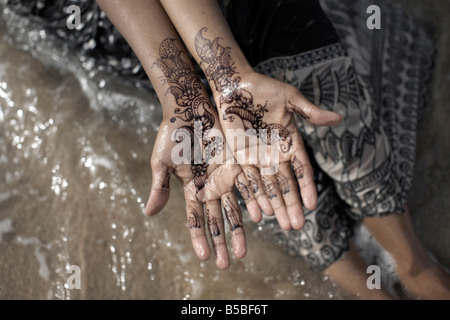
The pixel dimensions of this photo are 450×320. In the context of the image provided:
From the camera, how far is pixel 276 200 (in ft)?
4.04

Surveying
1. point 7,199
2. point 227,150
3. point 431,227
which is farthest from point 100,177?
point 431,227

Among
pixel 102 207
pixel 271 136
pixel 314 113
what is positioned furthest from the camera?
pixel 102 207

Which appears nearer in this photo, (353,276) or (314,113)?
(314,113)

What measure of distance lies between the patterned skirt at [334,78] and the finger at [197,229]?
0.35m

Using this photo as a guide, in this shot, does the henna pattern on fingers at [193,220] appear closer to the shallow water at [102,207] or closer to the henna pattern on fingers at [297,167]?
the henna pattern on fingers at [297,167]

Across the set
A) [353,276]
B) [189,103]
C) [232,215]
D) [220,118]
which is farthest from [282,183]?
[353,276]

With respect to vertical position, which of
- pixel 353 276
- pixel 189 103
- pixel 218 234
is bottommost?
pixel 353 276

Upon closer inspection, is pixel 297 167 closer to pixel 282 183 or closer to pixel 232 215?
pixel 282 183

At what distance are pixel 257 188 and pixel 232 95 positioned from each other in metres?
0.28

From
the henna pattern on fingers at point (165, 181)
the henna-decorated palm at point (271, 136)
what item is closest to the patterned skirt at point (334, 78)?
the henna-decorated palm at point (271, 136)

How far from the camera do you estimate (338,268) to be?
1562 millimetres

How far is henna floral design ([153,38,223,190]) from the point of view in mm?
1305

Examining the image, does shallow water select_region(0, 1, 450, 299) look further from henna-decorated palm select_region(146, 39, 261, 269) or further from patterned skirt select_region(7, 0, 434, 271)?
henna-decorated palm select_region(146, 39, 261, 269)

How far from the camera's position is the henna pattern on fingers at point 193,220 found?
1.25 metres
